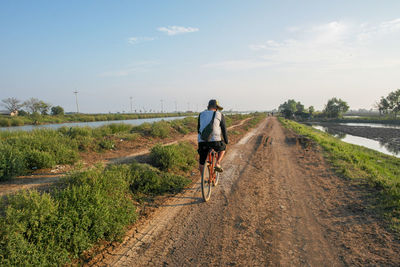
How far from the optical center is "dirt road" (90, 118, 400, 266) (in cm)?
299

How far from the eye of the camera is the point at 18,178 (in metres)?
5.40

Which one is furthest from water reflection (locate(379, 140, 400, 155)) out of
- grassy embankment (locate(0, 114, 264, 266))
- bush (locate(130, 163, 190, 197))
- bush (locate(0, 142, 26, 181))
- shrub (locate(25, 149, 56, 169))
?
bush (locate(0, 142, 26, 181))

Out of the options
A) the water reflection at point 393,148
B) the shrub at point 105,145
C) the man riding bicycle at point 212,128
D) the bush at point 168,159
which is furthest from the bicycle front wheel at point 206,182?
the water reflection at point 393,148

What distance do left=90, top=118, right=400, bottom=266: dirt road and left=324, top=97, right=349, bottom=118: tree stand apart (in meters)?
104

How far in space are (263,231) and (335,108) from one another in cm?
10860

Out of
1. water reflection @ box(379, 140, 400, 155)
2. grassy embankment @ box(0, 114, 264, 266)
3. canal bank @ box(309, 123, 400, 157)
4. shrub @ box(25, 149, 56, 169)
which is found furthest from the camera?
canal bank @ box(309, 123, 400, 157)

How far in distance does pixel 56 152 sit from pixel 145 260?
6.06 m

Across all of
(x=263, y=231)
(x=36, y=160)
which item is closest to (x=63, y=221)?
(x=263, y=231)

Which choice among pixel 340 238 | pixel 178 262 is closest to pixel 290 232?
pixel 340 238

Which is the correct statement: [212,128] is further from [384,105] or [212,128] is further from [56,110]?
[384,105]

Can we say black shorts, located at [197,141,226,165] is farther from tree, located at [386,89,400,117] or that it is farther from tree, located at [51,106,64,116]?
tree, located at [386,89,400,117]

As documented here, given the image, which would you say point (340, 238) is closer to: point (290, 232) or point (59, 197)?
point (290, 232)

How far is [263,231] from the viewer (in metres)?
3.74

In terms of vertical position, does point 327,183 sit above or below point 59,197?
below
